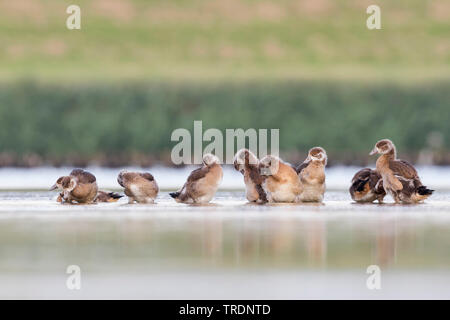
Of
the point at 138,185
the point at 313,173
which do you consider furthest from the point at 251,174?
the point at 138,185

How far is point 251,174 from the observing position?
11758 mm

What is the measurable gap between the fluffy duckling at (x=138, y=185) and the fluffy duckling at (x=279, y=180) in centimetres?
122

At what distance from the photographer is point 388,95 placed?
24766 millimetres

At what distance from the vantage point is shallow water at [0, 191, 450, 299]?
654cm

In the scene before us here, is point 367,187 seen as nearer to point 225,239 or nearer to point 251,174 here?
point 251,174

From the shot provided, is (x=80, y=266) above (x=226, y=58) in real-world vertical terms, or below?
below

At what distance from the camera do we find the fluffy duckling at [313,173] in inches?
461

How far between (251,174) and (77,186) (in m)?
1.90

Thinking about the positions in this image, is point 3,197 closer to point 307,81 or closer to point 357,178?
point 357,178

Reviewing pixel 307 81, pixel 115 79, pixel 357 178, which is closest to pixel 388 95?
pixel 307 81

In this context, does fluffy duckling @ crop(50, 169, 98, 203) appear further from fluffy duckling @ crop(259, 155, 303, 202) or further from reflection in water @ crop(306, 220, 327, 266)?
reflection in water @ crop(306, 220, 327, 266)

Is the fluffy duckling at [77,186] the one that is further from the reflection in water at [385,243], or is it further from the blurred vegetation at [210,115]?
the blurred vegetation at [210,115]

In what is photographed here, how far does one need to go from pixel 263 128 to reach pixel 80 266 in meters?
16.5

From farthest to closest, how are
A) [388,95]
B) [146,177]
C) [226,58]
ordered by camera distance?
[226,58] < [388,95] < [146,177]
